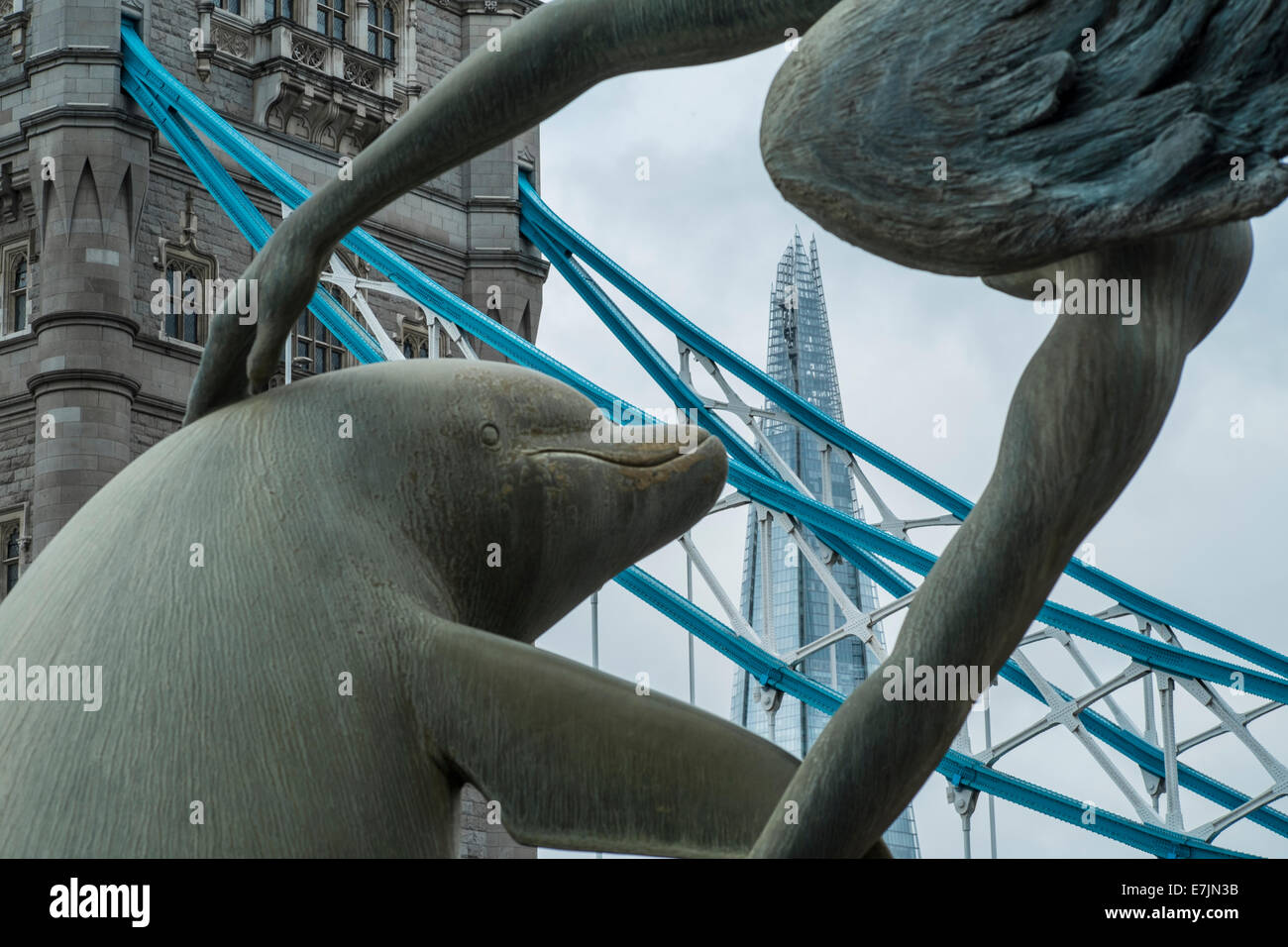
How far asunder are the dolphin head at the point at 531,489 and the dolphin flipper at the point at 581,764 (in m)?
0.14

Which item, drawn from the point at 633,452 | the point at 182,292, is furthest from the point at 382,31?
the point at 633,452

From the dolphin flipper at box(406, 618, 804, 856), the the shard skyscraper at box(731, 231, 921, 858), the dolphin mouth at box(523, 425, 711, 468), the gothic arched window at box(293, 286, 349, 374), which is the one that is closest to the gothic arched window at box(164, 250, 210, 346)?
the gothic arched window at box(293, 286, 349, 374)

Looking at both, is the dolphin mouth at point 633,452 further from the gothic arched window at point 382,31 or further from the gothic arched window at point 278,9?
the gothic arched window at point 382,31

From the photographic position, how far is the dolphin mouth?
1858mm

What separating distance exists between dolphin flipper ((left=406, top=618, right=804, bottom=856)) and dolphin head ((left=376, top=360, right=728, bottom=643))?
0.45 ft

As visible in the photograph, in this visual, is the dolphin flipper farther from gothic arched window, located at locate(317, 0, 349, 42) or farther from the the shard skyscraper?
the the shard skyscraper

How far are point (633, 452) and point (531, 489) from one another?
5.5 inches

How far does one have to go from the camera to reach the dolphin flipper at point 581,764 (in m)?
1.62

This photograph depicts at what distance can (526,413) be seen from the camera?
6.08 feet

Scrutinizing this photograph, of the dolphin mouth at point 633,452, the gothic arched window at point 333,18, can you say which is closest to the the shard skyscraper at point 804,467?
the gothic arched window at point 333,18

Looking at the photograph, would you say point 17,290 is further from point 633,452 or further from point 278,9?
point 633,452

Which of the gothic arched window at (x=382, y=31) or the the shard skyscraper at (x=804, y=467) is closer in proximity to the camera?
the gothic arched window at (x=382, y=31)
